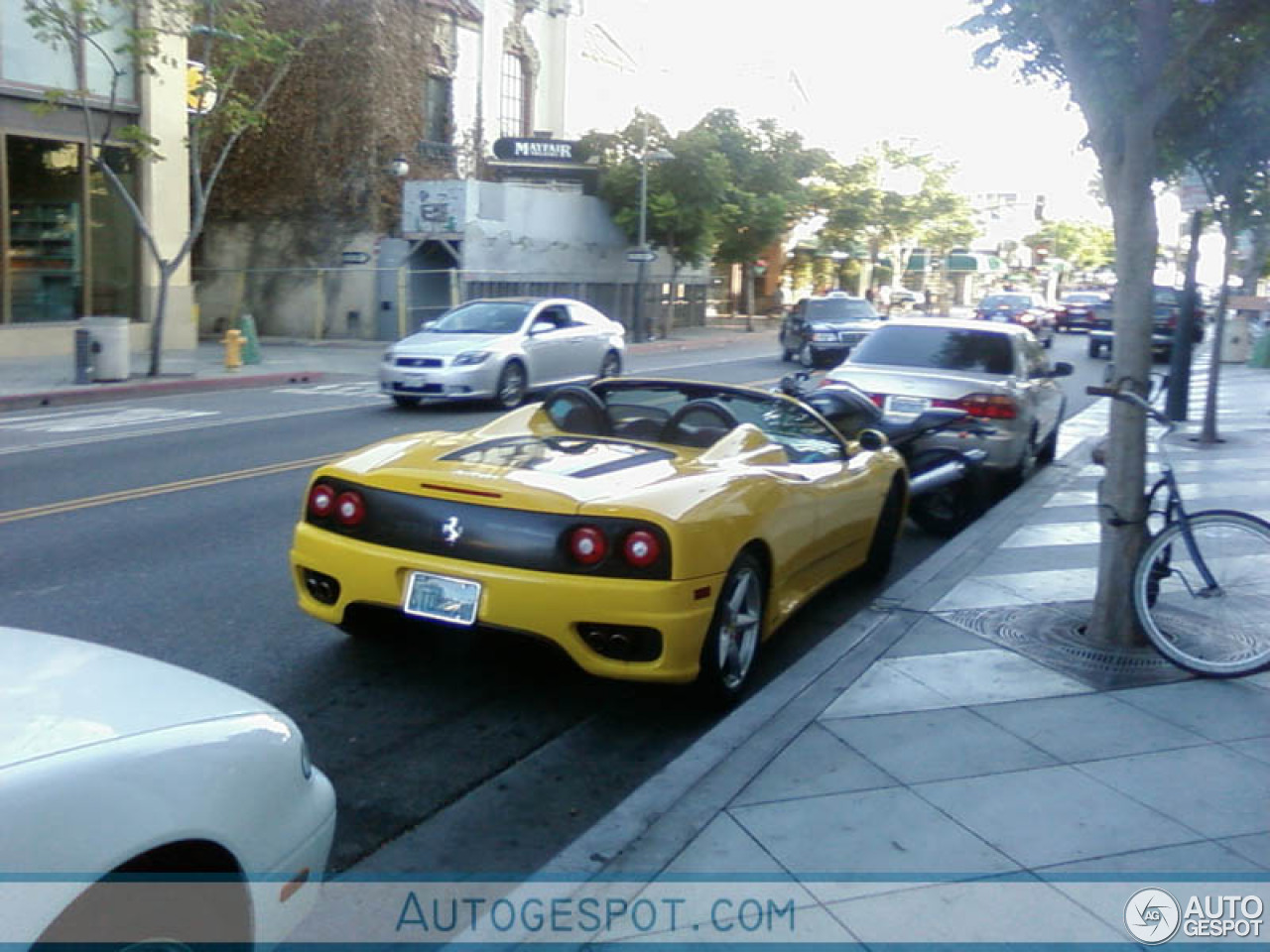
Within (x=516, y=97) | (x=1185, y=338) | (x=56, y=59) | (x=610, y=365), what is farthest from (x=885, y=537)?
(x=516, y=97)

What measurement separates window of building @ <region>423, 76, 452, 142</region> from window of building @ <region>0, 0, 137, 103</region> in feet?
39.5

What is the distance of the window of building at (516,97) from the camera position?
3869cm

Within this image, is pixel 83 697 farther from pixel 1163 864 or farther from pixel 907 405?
pixel 907 405

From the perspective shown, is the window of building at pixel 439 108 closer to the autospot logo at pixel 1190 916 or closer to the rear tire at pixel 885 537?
the rear tire at pixel 885 537

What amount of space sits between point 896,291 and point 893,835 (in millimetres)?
65880

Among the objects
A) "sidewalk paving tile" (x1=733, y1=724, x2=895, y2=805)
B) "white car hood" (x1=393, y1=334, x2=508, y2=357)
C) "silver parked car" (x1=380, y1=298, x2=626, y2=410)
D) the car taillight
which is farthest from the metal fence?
"sidewalk paving tile" (x1=733, y1=724, x2=895, y2=805)

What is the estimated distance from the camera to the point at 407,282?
31.0m

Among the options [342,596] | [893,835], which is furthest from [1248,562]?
[342,596]

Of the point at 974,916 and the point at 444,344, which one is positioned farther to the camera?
the point at 444,344

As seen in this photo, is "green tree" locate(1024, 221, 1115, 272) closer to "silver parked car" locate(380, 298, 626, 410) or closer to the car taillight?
"silver parked car" locate(380, 298, 626, 410)

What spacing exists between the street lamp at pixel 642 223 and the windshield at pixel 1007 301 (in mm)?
11839

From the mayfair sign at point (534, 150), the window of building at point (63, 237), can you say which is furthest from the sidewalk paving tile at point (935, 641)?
the mayfair sign at point (534, 150)

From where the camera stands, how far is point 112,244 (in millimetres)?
24641

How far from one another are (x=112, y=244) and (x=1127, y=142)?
890 inches
